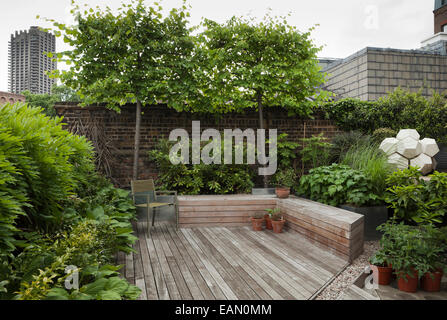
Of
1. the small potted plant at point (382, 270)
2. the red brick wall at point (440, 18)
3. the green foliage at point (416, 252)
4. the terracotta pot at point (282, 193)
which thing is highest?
the red brick wall at point (440, 18)

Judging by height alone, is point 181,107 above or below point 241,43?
below

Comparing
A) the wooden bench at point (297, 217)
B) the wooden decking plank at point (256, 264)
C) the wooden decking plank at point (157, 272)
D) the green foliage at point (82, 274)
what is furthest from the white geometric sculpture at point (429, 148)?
the green foliage at point (82, 274)

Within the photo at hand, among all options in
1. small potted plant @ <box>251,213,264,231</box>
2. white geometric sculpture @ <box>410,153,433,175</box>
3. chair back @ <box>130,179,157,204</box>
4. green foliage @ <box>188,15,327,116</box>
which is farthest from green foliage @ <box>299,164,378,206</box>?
white geometric sculpture @ <box>410,153,433,175</box>

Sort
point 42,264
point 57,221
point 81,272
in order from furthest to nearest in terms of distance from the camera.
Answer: point 57,221 < point 81,272 < point 42,264

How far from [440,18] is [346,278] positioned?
25.0m

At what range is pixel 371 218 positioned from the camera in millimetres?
4105

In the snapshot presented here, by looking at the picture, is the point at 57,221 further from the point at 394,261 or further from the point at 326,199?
the point at 326,199

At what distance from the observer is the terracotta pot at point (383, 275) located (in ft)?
9.05

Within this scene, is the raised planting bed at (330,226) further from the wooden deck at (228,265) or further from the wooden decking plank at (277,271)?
the wooden decking plank at (277,271)

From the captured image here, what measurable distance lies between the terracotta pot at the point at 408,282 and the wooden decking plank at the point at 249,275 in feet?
3.89

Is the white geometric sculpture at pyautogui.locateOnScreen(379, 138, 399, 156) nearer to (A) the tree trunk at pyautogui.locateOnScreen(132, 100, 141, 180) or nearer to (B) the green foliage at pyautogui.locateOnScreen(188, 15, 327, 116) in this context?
(B) the green foliage at pyautogui.locateOnScreen(188, 15, 327, 116)
